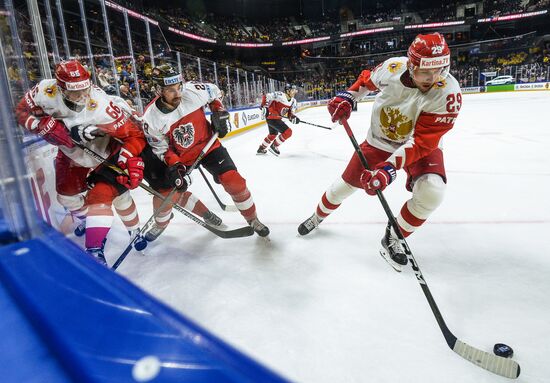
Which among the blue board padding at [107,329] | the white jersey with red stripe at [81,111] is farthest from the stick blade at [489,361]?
the white jersey with red stripe at [81,111]

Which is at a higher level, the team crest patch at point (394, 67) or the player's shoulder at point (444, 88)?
the team crest patch at point (394, 67)

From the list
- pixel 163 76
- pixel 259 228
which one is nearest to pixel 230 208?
pixel 259 228

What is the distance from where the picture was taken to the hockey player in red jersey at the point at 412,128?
66.2 inches

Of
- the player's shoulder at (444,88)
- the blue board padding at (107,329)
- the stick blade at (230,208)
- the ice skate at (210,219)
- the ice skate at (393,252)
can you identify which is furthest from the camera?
the stick blade at (230,208)

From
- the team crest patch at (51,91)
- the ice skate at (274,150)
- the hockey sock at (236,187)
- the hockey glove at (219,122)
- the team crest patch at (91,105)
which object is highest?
the team crest patch at (51,91)

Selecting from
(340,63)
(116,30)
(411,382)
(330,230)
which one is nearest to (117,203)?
(330,230)

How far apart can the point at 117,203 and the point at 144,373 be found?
209 cm

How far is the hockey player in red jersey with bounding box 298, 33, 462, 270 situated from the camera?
1681 mm

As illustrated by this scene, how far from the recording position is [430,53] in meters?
1.64

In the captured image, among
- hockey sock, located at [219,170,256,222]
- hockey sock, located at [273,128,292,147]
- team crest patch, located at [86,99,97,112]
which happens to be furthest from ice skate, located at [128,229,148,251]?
hockey sock, located at [273,128,292,147]

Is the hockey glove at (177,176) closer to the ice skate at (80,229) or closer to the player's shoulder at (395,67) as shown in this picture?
the ice skate at (80,229)

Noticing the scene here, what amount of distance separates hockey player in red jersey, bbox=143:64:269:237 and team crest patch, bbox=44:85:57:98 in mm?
527

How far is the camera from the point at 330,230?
251 centimetres

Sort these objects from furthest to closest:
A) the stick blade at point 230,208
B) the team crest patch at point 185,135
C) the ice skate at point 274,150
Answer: the ice skate at point 274,150, the stick blade at point 230,208, the team crest patch at point 185,135
